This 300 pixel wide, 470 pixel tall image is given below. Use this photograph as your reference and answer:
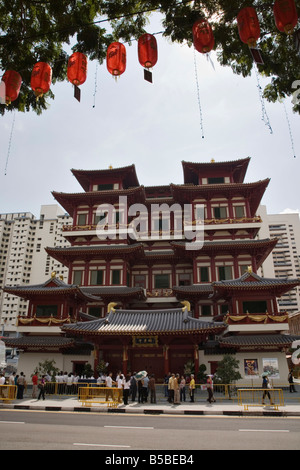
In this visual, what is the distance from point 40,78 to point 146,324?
18723 millimetres

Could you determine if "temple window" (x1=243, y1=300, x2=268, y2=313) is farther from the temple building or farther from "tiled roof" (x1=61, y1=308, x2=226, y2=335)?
"tiled roof" (x1=61, y1=308, x2=226, y2=335)

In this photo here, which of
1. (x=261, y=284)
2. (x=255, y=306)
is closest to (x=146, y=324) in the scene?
(x=255, y=306)

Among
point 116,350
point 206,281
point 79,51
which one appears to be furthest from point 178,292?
point 79,51

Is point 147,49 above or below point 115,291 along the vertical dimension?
above

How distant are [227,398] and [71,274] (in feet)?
66.1

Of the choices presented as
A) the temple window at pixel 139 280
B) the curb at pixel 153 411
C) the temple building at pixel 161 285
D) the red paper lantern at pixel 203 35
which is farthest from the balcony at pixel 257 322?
the red paper lantern at pixel 203 35

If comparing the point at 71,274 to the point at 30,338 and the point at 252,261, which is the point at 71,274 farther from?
the point at 252,261

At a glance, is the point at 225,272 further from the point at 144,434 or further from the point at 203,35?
the point at 203,35

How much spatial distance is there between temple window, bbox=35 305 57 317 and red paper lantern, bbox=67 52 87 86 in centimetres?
2265

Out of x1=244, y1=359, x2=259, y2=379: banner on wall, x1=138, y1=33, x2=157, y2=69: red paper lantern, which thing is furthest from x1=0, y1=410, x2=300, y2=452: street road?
x1=244, y1=359, x2=259, y2=379: banner on wall

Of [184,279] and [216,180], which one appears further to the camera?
[216,180]

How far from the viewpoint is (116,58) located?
8.94 metres

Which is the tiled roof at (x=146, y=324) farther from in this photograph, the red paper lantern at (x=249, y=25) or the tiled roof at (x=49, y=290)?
the red paper lantern at (x=249, y=25)

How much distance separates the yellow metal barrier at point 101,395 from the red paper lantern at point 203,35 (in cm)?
1490
